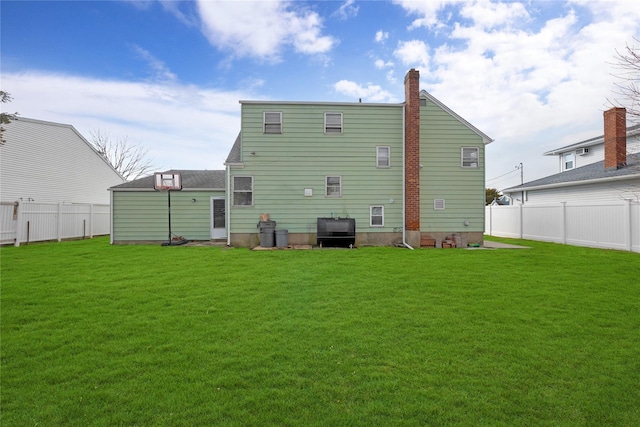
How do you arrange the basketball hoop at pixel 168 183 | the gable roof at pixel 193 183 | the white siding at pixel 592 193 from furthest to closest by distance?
the gable roof at pixel 193 183, the basketball hoop at pixel 168 183, the white siding at pixel 592 193

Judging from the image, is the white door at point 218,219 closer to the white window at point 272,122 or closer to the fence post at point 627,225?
the white window at point 272,122

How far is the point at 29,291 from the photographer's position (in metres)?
6.07

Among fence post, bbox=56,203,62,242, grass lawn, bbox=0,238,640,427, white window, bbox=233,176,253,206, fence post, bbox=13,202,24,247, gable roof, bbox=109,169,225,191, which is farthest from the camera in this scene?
fence post, bbox=56,203,62,242

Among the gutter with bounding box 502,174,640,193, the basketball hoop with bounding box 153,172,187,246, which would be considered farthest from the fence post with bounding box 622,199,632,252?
the basketball hoop with bounding box 153,172,187,246

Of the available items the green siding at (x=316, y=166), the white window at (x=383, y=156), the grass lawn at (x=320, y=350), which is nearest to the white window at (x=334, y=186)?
the green siding at (x=316, y=166)

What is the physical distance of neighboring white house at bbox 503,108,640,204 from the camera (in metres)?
14.3

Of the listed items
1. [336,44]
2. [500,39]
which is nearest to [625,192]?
[500,39]

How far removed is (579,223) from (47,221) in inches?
963

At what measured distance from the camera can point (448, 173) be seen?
46.6ft

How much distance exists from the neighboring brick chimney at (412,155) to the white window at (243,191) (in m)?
6.83

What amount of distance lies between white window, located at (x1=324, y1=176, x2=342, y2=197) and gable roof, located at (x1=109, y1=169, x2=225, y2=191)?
Answer: 5.46 m

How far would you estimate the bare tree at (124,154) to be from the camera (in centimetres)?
3600

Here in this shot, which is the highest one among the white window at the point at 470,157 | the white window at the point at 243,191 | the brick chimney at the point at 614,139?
the brick chimney at the point at 614,139

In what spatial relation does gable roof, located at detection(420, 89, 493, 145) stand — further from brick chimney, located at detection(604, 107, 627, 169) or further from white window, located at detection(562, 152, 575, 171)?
white window, located at detection(562, 152, 575, 171)
